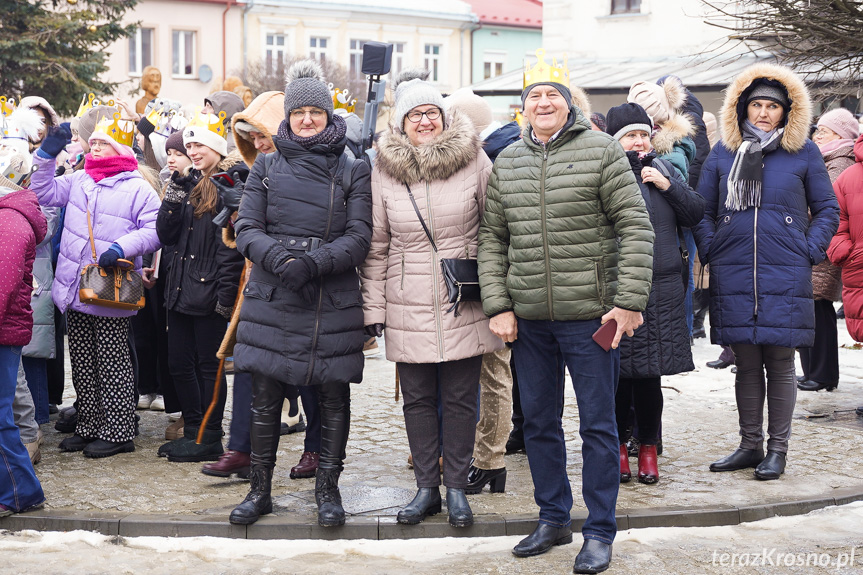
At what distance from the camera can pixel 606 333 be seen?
4906 millimetres

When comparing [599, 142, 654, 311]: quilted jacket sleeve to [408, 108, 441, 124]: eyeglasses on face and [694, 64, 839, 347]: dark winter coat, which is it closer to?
[408, 108, 441, 124]: eyeglasses on face

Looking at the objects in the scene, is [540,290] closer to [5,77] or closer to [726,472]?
[726,472]

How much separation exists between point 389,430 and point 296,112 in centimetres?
298

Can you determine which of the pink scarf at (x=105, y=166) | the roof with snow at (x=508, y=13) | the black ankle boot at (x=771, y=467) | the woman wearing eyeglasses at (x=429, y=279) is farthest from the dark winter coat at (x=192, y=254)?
the roof with snow at (x=508, y=13)

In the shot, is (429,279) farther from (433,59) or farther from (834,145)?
(433,59)

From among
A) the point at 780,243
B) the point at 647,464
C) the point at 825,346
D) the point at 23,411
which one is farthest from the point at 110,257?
the point at 825,346

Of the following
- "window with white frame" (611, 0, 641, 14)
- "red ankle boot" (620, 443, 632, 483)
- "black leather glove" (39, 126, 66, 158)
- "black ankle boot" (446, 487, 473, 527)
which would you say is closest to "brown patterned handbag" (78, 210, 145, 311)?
"black leather glove" (39, 126, 66, 158)

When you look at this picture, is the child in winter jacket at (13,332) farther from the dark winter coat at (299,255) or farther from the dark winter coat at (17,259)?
the dark winter coat at (299,255)

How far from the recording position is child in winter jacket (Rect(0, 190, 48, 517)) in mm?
5582

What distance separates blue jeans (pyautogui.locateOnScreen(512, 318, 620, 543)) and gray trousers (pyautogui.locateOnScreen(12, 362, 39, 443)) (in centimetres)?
309

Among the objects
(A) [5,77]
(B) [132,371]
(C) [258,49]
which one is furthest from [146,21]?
(B) [132,371]

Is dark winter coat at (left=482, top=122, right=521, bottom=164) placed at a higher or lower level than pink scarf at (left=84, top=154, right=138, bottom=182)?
higher

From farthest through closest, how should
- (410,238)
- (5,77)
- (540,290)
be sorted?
(5,77)
(410,238)
(540,290)

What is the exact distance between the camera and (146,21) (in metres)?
39.3
